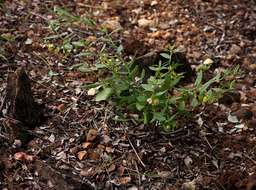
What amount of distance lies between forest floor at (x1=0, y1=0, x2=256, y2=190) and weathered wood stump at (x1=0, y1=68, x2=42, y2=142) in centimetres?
3

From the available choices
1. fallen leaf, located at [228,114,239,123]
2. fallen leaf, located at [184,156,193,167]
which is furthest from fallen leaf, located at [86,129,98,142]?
fallen leaf, located at [228,114,239,123]

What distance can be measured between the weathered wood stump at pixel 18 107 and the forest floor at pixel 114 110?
0.10ft

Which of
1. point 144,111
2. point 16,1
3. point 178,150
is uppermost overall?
point 16,1

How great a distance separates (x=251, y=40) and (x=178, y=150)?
1.02m

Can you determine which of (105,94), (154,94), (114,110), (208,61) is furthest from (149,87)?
(208,61)

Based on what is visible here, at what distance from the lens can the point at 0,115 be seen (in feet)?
7.04

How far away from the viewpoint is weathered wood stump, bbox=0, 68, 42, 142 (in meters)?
2.10

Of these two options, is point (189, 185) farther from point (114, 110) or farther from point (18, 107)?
point (18, 107)

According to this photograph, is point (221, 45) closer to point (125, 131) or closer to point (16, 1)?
point (125, 131)

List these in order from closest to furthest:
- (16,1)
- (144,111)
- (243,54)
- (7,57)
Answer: (144,111) → (7,57) → (243,54) → (16,1)

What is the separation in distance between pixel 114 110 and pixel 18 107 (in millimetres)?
426

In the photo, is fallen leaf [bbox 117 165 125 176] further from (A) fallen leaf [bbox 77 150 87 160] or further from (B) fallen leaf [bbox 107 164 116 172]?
(A) fallen leaf [bbox 77 150 87 160]

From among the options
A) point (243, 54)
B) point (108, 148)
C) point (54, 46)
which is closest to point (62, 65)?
point (54, 46)

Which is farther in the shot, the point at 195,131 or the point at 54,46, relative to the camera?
the point at 54,46
